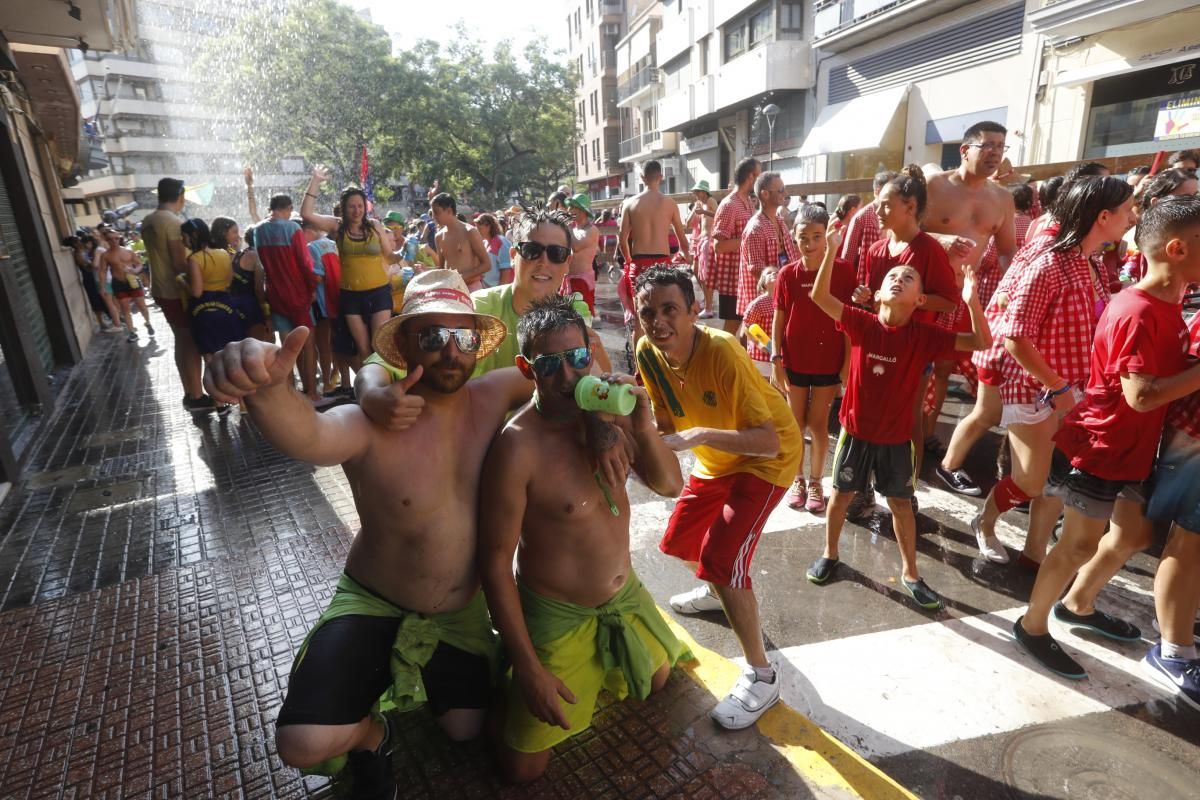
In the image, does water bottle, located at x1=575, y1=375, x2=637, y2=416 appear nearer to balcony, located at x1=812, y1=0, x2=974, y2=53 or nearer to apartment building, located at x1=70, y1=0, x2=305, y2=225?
balcony, located at x1=812, y1=0, x2=974, y2=53

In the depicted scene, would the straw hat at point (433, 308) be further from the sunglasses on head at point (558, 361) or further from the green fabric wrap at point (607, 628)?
the green fabric wrap at point (607, 628)

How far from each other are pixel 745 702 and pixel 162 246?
6.81 metres

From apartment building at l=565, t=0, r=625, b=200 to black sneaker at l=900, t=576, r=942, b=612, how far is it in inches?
1814

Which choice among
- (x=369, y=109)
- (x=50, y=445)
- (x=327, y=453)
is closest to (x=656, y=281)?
(x=327, y=453)

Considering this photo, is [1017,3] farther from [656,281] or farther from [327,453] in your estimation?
[327,453]

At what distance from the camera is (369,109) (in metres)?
32.7

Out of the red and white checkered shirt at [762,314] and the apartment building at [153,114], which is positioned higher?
the apartment building at [153,114]

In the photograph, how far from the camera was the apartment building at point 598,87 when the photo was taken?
4622 cm

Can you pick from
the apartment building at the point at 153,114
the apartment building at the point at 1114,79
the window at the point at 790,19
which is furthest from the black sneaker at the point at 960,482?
the apartment building at the point at 153,114

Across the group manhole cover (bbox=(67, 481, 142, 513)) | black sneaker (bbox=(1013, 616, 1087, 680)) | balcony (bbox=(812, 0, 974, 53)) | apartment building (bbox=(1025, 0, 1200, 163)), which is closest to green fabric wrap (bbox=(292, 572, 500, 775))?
black sneaker (bbox=(1013, 616, 1087, 680))

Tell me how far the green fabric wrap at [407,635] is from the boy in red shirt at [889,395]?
2.03 m

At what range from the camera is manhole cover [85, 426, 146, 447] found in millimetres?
5844

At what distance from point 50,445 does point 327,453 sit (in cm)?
570

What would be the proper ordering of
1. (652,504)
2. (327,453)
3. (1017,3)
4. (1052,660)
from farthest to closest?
1. (1017,3)
2. (652,504)
3. (1052,660)
4. (327,453)
